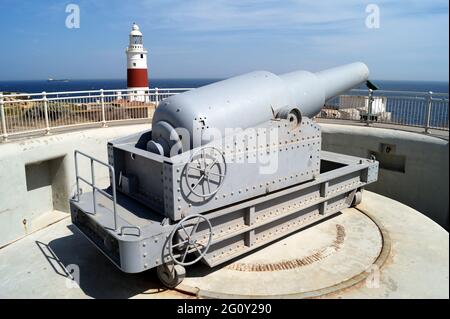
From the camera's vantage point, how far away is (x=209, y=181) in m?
4.13

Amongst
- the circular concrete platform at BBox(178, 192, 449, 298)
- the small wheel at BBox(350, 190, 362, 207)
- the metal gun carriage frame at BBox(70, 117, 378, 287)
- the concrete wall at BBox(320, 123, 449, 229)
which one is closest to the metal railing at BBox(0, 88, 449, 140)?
the concrete wall at BBox(320, 123, 449, 229)

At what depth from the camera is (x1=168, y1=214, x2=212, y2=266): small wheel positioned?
3.85 m

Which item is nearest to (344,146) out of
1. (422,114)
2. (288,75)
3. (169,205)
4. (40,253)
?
(422,114)

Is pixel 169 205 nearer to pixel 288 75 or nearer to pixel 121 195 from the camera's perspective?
pixel 121 195

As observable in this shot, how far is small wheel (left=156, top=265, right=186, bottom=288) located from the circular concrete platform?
0.46 feet

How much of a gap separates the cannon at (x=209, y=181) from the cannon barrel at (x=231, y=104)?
13mm

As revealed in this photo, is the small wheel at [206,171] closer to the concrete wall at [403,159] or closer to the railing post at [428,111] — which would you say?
the concrete wall at [403,159]

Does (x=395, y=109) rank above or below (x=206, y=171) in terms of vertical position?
above

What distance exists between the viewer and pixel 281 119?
4859 millimetres

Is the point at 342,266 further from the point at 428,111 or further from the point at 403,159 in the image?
the point at 428,111

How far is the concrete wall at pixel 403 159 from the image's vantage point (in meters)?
7.66

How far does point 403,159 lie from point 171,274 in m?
6.41

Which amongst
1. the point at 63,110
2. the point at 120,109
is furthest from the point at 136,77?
the point at 63,110

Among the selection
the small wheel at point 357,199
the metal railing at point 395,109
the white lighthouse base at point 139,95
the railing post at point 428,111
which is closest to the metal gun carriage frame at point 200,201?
the small wheel at point 357,199
